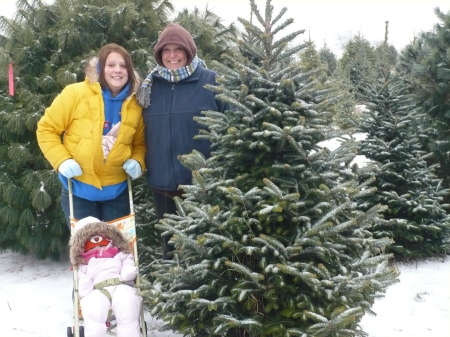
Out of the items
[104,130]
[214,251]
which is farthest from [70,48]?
[214,251]

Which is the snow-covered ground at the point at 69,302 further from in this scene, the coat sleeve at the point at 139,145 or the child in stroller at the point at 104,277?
the coat sleeve at the point at 139,145

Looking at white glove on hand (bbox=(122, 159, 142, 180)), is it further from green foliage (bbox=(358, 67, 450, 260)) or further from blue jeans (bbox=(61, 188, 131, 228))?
green foliage (bbox=(358, 67, 450, 260))

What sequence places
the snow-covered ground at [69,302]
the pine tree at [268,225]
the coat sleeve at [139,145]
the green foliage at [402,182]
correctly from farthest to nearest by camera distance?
the green foliage at [402,182]
the snow-covered ground at [69,302]
the coat sleeve at [139,145]
the pine tree at [268,225]

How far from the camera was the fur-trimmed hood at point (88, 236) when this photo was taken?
3.75 metres

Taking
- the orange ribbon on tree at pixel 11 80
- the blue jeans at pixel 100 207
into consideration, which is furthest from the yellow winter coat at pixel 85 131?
the orange ribbon on tree at pixel 11 80

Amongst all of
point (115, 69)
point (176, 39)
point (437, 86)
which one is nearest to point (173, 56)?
point (176, 39)

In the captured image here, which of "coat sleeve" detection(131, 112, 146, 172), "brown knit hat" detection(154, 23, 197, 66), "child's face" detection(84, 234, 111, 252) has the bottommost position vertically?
"child's face" detection(84, 234, 111, 252)

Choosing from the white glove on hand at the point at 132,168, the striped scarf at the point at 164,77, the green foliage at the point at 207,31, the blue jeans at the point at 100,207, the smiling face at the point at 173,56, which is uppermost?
the green foliage at the point at 207,31

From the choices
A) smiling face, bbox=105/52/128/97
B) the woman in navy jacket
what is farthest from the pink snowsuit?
smiling face, bbox=105/52/128/97

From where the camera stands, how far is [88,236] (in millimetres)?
3791

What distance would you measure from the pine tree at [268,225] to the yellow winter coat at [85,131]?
0.81 metres

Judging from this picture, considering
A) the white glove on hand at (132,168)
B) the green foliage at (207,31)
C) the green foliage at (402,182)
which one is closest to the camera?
the white glove on hand at (132,168)

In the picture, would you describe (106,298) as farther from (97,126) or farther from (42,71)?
(42,71)

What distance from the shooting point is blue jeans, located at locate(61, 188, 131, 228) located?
4.21 metres
